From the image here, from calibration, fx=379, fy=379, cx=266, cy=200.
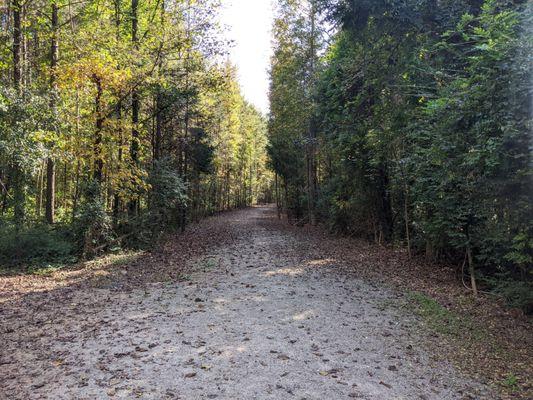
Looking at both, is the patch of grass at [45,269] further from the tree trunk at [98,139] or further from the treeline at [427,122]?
the treeline at [427,122]

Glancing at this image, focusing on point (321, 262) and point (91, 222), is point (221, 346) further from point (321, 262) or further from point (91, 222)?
point (91, 222)

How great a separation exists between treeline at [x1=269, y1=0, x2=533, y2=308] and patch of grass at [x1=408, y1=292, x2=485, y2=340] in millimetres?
893

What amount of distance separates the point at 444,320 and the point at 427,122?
3561 mm

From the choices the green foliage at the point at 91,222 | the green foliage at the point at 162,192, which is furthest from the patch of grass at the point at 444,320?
the green foliage at the point at 162,192

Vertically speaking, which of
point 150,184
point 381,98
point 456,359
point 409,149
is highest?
point 381,98

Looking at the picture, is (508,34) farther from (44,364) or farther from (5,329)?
(5,329)

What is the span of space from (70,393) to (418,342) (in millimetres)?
4584

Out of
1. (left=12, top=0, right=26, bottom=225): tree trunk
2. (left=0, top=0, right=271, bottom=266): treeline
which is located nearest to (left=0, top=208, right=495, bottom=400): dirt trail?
(left=0, top=0, right=271, bottom=266): treeline

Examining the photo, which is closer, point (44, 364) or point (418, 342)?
point (44, 364)

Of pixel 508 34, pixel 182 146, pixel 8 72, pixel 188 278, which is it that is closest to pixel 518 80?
pixel 508 34

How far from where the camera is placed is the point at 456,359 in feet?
→ 16.5

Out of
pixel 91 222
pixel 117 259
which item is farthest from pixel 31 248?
pixel 117 259

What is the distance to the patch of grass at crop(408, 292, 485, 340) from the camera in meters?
6.00

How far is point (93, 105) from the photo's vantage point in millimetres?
13891
